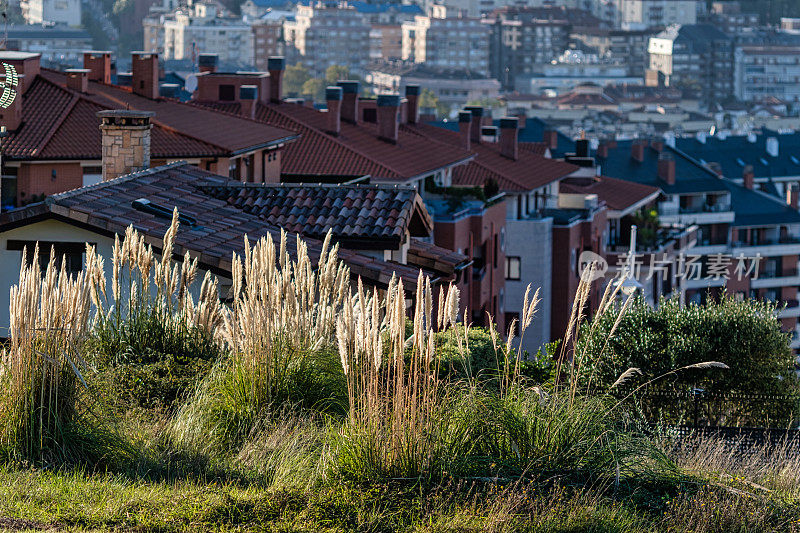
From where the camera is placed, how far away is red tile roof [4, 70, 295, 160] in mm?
37656

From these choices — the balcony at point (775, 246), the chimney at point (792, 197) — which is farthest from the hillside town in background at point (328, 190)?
the chimney at point (792, 197)

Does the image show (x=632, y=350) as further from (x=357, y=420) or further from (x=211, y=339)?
(x=357, y=420)

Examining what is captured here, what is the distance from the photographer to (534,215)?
5109 centimetres

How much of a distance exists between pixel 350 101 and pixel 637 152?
45869mm

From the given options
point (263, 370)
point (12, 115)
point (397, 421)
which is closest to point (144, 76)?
point (12, 115)

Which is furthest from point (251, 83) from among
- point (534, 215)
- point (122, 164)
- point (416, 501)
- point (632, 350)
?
point (416, 501)

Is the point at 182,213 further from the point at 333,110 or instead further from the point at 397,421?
the point at 333,110

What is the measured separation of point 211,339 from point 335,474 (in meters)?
3.05

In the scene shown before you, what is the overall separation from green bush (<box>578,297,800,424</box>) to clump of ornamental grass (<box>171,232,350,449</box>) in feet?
31.2

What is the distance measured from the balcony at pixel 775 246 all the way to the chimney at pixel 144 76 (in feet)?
171

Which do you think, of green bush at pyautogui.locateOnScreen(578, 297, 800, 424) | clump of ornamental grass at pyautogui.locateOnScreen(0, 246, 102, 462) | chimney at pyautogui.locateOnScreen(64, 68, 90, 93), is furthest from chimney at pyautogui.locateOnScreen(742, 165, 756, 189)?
clump of ornamental grass at pyautogui.locateOnScreen(0, 246, 102, 462)

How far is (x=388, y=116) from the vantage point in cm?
5019

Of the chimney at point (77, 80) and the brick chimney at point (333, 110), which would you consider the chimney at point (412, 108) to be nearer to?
the brick chimney at point (333, 110)

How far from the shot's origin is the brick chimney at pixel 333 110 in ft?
159
